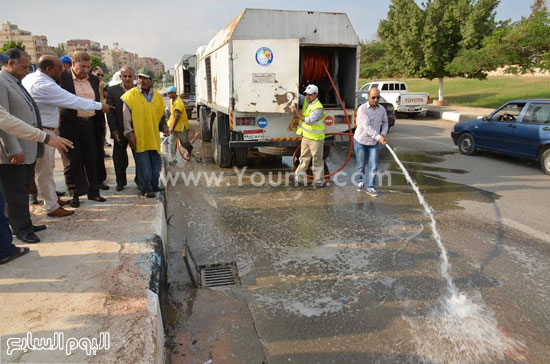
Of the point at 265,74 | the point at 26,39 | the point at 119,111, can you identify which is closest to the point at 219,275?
the point at 119,111

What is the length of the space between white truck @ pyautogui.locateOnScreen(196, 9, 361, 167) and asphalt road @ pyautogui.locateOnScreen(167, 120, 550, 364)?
1190 mm

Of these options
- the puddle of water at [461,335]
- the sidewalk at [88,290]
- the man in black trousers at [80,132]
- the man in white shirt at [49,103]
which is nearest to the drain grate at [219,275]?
the sidewalk at [88,290]

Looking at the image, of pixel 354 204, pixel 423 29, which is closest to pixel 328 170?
pixel 354 204

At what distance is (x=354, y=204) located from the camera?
246 inches

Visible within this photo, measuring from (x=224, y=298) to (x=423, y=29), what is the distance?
22.9 meters

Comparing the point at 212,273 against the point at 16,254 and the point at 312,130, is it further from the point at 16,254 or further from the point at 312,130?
the point at 312,130

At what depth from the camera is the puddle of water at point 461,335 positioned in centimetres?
277

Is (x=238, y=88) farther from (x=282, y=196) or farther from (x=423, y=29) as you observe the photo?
(x=423, y=29)

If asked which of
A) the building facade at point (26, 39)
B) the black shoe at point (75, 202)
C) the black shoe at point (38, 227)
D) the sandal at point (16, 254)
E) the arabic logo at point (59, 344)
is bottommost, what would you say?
the arabic logo at point (59, 344)

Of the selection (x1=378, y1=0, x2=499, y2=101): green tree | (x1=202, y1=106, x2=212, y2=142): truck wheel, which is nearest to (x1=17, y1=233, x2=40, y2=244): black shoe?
(x1=202, y1=106, x2=212, y2=142): truck wheel

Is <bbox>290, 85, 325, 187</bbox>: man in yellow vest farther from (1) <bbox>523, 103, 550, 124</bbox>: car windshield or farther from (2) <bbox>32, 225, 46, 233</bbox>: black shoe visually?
(1) <bbox>523, 103, 550, 124</bbox>: car windshield

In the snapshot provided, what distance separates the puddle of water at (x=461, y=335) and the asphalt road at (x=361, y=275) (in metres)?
0.01

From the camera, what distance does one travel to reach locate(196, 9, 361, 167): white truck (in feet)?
22.5

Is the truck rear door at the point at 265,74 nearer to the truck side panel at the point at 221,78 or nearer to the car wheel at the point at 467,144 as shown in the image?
the truck side panel at the point at 221,78
